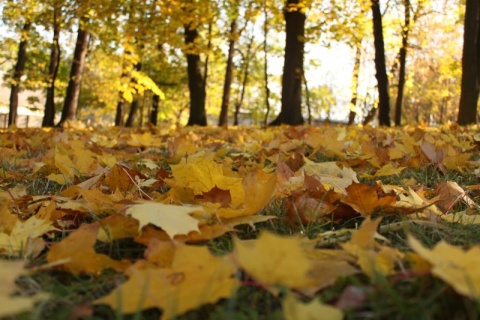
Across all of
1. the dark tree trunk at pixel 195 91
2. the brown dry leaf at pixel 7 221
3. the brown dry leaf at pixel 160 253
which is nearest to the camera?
the brown dry leaf at pixel 160 253

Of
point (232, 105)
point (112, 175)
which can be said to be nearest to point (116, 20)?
point (112, 175)

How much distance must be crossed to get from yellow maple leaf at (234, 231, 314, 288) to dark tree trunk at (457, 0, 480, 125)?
28.0ft

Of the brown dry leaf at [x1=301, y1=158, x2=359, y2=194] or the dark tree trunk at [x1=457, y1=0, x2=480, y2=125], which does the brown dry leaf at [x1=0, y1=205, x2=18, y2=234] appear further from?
the dark tree trunk at [x1=457, y1=0, x2=480, y2=125]

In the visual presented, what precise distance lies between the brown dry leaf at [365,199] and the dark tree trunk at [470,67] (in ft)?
25.8

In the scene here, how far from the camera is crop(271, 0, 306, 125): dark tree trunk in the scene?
9586 millimetres

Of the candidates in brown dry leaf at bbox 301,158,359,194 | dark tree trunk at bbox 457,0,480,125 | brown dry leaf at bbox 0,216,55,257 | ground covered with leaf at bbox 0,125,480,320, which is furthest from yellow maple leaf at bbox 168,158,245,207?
dark tree trunk at bbox 457,0,480,125

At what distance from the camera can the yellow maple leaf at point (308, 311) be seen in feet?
1.69

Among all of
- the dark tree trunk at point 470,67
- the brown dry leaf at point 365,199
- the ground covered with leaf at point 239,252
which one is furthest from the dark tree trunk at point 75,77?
the brown dry leaf at point 365,199

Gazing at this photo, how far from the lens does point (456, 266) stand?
0.56m

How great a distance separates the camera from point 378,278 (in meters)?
0.63

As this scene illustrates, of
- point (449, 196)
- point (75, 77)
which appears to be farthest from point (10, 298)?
point (75, 77)

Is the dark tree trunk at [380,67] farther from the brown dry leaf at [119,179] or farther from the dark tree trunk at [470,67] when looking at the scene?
the brown dry leaf at [119,179]

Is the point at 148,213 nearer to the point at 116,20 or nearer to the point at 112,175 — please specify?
the point at 112,175

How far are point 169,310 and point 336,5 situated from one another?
9.40m
